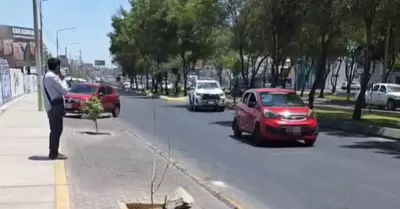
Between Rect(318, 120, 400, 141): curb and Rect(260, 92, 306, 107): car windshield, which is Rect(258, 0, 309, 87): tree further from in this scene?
Rect(260, 92, 306, 107): car windshield

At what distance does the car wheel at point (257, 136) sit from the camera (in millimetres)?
18016

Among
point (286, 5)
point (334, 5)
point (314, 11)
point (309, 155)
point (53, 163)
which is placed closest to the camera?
point (53, 163)

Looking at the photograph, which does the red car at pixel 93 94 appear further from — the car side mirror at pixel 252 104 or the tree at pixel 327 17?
the car side mirror at pixel 252 104

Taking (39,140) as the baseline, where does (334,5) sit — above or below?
above

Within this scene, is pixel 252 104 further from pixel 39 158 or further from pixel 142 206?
pixel 142 206

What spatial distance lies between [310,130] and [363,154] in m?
1.89

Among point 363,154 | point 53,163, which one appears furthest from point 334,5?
point 53,163

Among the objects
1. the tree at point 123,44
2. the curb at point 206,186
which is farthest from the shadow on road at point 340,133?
the tree at point 123,44

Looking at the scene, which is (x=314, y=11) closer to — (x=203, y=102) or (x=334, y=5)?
(x=334, y=5)

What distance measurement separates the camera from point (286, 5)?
30625mm

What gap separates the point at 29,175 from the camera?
36.4 ft

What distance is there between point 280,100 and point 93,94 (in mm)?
14679

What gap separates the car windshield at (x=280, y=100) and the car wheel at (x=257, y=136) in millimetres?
727

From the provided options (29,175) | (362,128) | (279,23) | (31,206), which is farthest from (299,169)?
(279,23)
